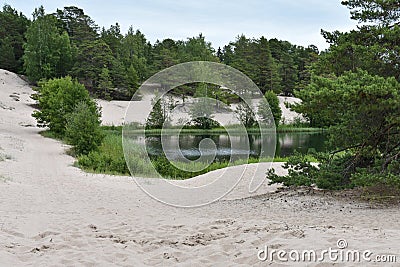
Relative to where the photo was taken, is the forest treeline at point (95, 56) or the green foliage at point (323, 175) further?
the forest treeline at point (95, 56)

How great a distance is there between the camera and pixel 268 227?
18.7 ft

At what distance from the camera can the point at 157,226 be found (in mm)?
6305

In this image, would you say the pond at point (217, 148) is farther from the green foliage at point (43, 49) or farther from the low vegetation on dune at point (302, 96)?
the green foliage at point (43, 49)

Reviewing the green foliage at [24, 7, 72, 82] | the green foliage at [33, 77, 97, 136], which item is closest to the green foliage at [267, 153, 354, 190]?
the green foliage at [33, 77, 97, 136]

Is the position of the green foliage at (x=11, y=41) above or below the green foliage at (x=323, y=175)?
above

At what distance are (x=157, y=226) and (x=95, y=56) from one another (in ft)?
155

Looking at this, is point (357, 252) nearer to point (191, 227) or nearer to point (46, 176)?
point (191, 227)

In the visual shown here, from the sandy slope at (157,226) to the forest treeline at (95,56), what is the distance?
36.7 m

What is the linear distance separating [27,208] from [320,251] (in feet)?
18.4

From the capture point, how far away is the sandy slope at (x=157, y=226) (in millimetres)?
4449

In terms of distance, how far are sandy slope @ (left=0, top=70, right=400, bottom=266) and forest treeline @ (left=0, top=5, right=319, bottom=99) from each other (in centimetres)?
3670

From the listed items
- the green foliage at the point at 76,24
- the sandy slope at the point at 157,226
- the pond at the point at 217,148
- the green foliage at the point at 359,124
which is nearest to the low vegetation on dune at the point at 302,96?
the green foliage at the point at 359,124

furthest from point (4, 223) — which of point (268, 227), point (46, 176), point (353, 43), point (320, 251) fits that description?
point (353, 43)

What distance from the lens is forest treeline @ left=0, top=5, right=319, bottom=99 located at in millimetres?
47969
